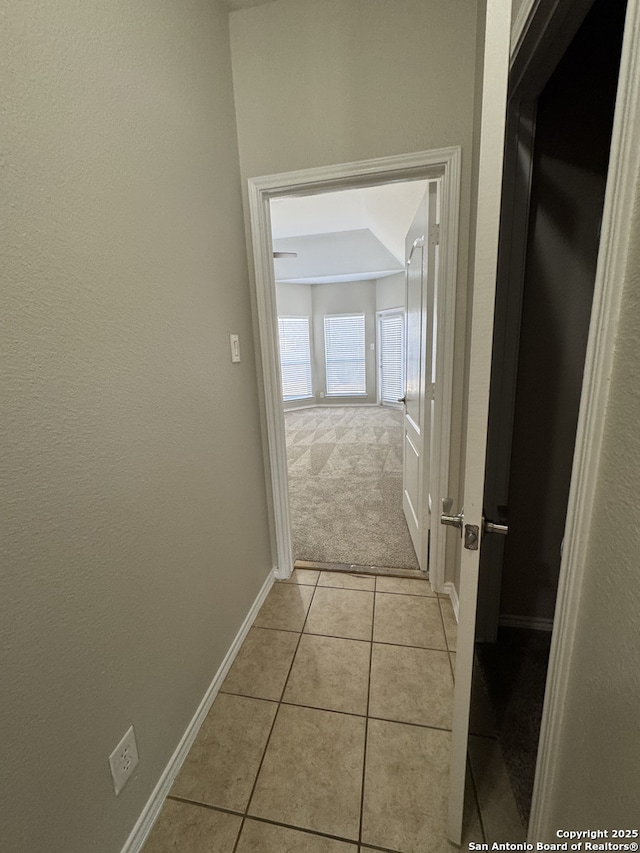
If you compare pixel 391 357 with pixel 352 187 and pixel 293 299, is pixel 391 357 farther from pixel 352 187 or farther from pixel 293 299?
pixel 352 187

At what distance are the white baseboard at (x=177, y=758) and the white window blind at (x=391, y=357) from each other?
5810 mm

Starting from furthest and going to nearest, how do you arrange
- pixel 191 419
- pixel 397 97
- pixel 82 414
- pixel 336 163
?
pixel 336 163 → pixel 397 97 → pixel 191 419 → pixel 82 414

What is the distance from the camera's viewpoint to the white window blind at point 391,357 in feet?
22.4

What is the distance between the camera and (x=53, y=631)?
0.75 meters

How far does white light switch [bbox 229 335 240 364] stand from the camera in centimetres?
160

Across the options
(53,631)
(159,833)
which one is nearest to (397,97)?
(53,631)

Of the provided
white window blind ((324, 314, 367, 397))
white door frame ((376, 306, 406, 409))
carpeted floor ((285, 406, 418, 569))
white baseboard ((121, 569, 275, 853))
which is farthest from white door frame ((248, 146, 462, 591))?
white window blind ((324, 314, 367, 397))

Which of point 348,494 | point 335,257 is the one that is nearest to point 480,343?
point 348,494

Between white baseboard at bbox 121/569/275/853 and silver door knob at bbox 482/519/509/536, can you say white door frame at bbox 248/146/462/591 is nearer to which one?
white baseboard at bbox 121/569/275/853

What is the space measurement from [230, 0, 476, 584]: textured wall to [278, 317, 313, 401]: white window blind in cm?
530

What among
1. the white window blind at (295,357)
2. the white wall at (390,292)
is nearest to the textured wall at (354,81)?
the white wall at (390,292)

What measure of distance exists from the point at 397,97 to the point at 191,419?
1628 mm

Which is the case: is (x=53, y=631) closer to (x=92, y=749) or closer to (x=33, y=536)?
(x=33, y=536)

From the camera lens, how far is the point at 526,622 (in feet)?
5.50
